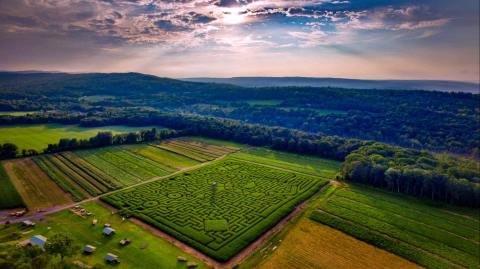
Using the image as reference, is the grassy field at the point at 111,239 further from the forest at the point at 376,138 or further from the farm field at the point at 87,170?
the forest at the point at 376,138

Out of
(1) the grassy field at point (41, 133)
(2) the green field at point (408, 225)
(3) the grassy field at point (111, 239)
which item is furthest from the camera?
(1) the grassy field at point (41, 133)

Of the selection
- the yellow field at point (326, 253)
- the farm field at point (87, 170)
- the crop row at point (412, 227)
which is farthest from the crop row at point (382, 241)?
the farm field at point (87, 170)

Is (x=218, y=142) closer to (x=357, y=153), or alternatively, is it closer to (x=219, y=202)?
(x=357, y=153)

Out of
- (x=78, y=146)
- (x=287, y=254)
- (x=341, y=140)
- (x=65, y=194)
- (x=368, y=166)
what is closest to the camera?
(x=287, y=254)

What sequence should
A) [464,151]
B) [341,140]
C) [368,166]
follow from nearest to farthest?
[368,166]
[341,140]
[464,151]

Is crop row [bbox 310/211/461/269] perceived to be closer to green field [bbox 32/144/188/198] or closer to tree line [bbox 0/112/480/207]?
tree line [bbox 0/112/480/207]

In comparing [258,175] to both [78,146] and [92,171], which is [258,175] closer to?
[92,171]

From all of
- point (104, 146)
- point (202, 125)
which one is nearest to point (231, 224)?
point (104, 146)

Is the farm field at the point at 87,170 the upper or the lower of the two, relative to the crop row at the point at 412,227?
upper
